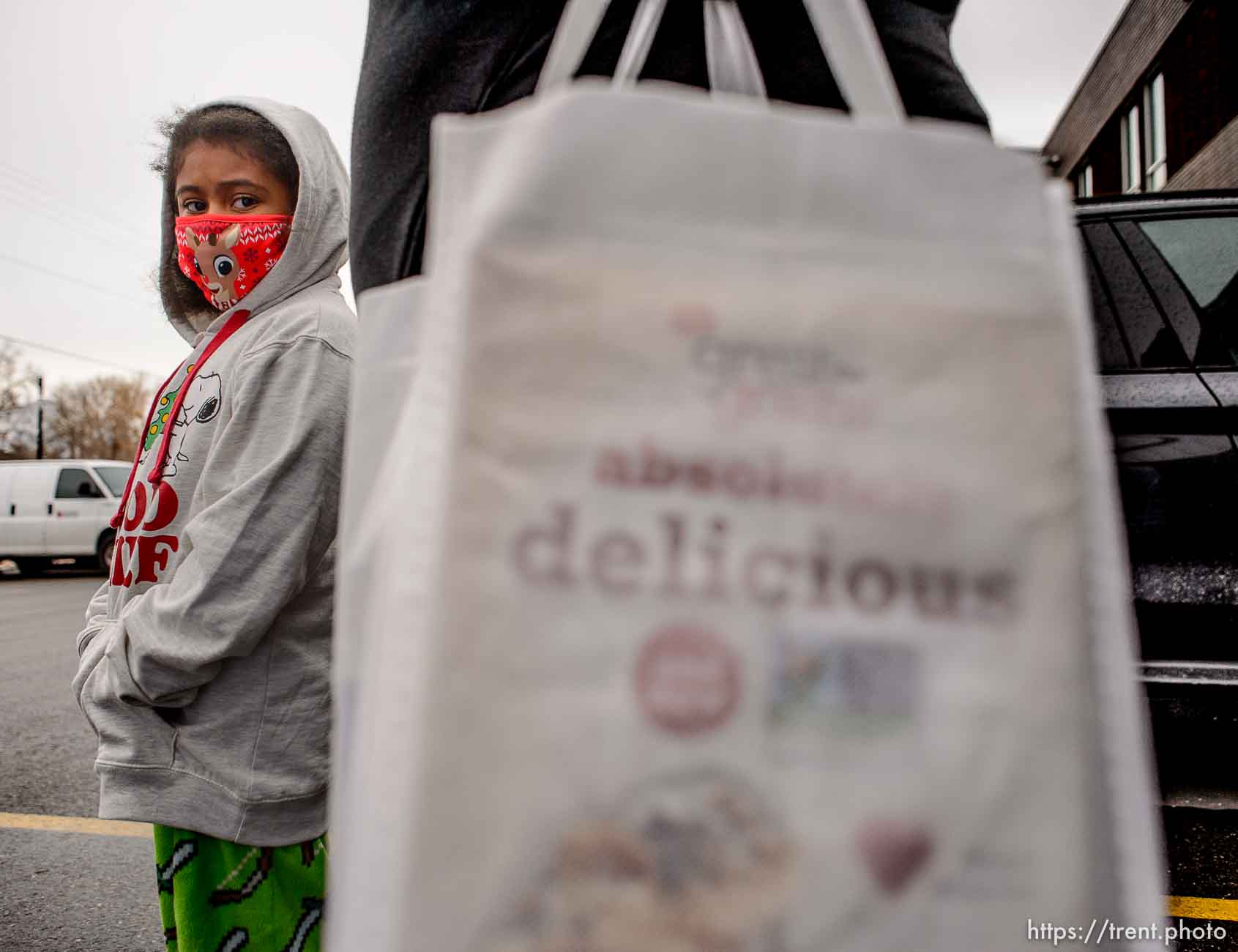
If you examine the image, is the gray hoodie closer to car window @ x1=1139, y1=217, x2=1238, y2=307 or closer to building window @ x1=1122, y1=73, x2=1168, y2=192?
car window @ x1=1139, y1=217, x2=1238, y2=307

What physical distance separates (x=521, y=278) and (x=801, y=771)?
337 mm

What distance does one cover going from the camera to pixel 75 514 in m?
13.1

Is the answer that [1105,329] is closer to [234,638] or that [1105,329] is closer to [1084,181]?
[234,638]

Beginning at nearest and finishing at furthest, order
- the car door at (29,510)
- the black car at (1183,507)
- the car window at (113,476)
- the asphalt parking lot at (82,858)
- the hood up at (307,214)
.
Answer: the hood up at (307,214), the black car at (1183,507), the asphalt parking lot at (82,858), the car door at (29,510), the car window at (113,476)

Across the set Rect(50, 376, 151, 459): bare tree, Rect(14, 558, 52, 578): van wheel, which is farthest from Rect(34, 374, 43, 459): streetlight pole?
Rect(14, 558, 52, 578): van wheel

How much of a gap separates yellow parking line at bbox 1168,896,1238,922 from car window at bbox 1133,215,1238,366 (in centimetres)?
132

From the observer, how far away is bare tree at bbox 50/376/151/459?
46.2 metres

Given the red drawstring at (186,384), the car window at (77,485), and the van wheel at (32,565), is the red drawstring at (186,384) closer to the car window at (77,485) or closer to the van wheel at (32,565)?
the car window at (77,485)

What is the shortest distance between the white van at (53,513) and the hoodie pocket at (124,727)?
1295cm

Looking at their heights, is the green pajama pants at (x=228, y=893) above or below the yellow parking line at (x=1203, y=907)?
above

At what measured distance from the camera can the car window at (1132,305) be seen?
8.04ft

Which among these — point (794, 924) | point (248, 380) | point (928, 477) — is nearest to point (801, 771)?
point (794, 924)

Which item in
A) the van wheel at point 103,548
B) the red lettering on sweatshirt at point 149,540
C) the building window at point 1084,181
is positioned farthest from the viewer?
the building window at point 1084,181

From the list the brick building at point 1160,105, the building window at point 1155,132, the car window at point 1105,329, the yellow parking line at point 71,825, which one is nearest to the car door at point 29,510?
the yellow parking line at point 71,825
